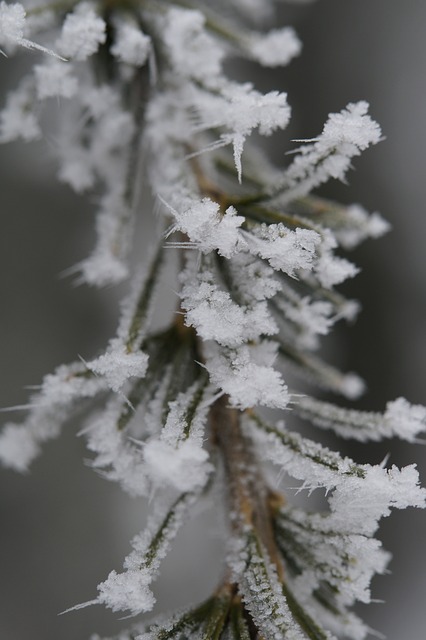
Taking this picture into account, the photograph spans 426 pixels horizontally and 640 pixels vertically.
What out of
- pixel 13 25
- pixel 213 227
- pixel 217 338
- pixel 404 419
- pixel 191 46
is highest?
pixel 191 46

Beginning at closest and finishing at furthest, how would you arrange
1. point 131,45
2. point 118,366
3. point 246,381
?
point 246,381
point 118,366
point 131,45

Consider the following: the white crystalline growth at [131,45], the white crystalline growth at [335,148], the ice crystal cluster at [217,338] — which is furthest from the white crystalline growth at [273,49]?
the white crystalline growth at [335,148]

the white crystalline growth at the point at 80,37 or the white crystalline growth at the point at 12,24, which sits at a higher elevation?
the white crystalline growth at the point at 80,37

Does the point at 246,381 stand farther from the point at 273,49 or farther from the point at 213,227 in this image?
the point at 273,49

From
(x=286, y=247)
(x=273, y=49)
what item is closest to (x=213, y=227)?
(x=286, y=247)

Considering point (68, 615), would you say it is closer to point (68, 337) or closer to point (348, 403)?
point (68, 337)

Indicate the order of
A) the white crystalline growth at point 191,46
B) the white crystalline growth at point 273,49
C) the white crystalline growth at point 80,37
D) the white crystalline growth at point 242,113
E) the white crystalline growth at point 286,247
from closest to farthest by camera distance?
the white crystalline growth at point 286,247
the white crystalline growth at point 242,113
the white crystalline growth at point 80,37
the white crystalline growth at point 191,46
the white crystalline growth at point 273,49

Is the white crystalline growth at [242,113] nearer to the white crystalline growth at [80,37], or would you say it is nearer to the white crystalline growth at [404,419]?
the white crystalline growth at [80,37]

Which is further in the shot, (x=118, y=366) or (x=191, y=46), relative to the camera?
(x=191, y=46)

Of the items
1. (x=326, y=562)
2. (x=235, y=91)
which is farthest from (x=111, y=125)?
(x=326, y=562)
